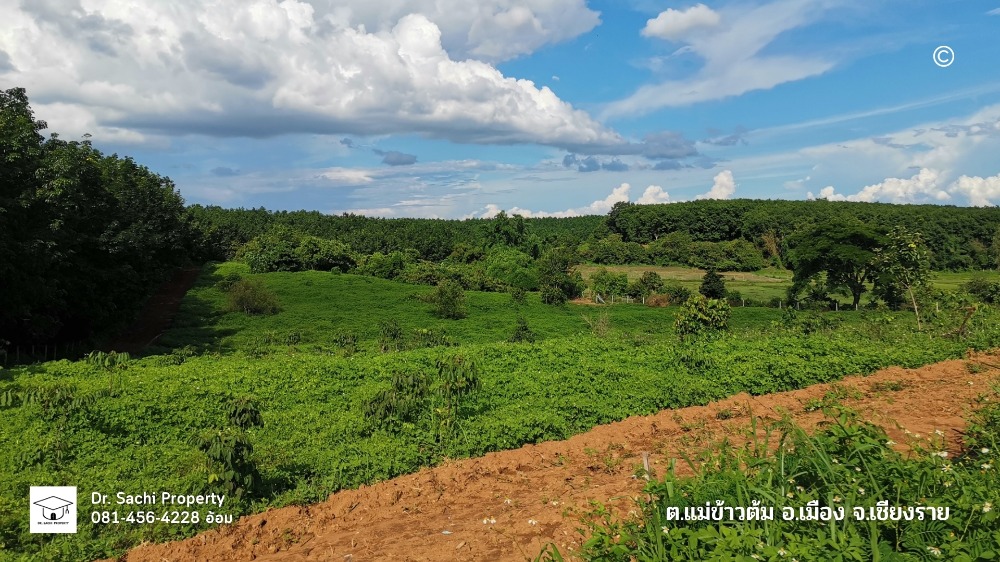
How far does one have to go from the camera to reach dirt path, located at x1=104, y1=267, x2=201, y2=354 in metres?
26.0

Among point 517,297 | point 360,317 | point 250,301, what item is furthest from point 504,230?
point 250,301

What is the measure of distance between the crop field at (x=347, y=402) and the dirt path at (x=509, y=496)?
0.54 meters

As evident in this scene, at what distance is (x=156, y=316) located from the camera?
31703 millimetres

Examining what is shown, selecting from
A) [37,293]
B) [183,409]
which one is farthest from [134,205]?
[183,409]

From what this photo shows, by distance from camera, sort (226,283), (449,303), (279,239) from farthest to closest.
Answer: (279,239) < (226,283) < (449,303)

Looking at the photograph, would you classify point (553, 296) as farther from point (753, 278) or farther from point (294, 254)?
point (753, 278)

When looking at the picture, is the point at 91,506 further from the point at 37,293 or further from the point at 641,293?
the point at 641,293

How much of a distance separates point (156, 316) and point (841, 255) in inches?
1775

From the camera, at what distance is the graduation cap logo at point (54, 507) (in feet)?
21.5

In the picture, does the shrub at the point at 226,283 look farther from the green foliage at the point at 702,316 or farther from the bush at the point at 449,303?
the green foliage at the point at 702,316

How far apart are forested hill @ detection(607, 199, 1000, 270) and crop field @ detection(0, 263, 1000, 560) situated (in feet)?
200

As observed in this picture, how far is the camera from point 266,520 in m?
6.69

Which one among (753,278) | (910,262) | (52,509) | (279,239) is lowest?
(52,509)

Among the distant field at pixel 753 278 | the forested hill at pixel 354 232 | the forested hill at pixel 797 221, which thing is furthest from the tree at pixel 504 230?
the forested hill at pixel 797 221
